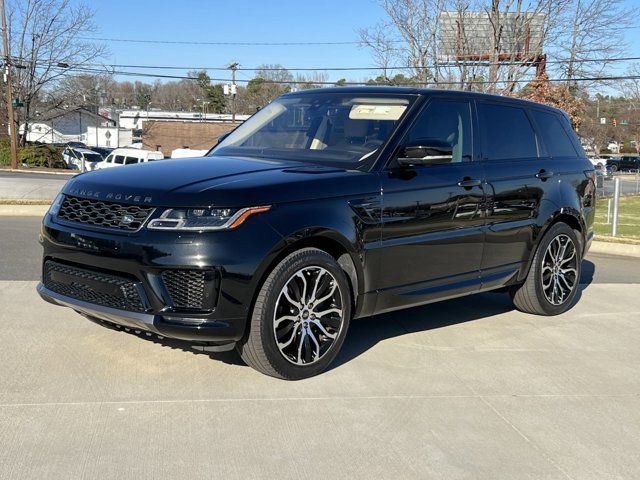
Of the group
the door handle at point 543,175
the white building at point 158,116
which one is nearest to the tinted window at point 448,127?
the door handle at point 543,175

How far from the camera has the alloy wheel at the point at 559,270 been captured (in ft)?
21.3

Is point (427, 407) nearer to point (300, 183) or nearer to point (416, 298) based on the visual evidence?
point (416, 298)

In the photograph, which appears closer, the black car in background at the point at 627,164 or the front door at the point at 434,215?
the front door at the point at 434,215

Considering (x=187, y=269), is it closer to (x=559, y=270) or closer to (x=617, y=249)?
(x=559, y=270)

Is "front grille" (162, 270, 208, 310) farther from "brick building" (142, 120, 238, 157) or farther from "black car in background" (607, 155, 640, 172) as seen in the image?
"black car in background" (607, 155, 640, 172)

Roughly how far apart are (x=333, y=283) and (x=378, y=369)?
0.74 m

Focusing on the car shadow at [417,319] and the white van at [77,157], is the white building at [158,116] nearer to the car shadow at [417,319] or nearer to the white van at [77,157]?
the white van at [77,157]

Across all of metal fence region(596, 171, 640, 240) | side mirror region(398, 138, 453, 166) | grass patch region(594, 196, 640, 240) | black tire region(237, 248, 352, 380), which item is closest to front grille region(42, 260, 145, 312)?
black tire region(237, 248, 352, 380)

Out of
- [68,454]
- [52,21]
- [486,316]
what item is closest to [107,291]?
[68,454]

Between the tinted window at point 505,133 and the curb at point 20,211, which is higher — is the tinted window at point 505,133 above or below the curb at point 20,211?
above

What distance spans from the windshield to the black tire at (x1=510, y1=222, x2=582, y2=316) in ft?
6.70

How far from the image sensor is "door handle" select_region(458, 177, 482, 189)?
17.8 feet

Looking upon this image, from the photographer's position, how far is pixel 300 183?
444cm

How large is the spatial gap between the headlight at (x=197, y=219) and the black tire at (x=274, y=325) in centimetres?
45
